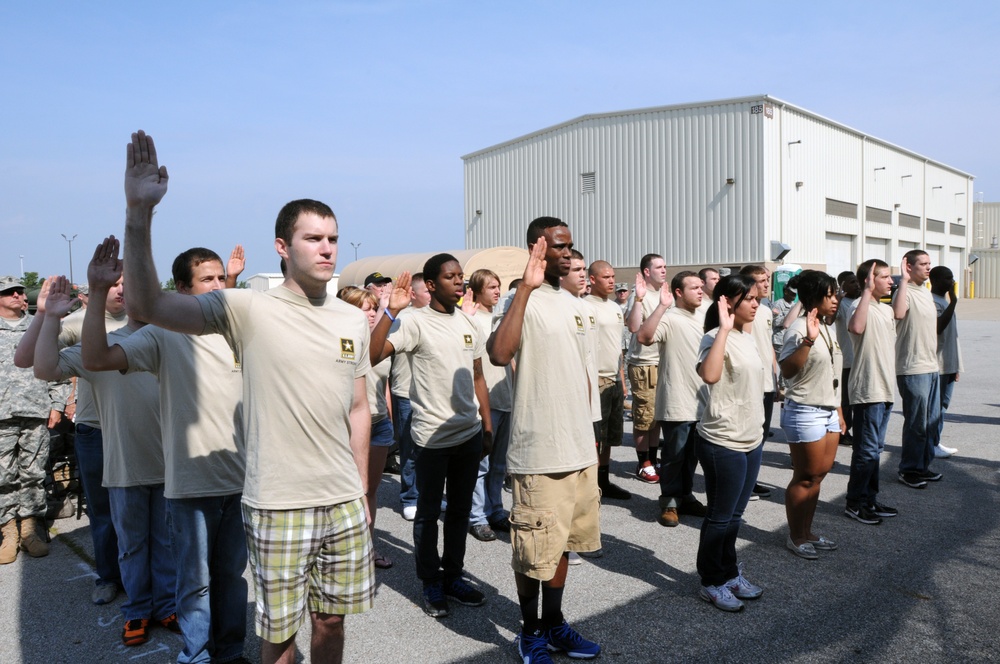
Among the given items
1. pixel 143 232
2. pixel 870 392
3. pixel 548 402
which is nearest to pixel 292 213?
pixel 143 232

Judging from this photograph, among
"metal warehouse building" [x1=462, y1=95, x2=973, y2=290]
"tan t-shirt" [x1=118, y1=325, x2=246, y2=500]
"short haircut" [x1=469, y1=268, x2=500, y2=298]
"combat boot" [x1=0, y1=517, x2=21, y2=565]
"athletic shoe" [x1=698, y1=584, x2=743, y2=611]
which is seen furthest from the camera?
"metal warehouse building" [x1=462, y1=95, x2=973, y2=290]

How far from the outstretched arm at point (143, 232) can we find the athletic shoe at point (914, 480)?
6.60 metres

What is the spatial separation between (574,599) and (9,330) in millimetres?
4431

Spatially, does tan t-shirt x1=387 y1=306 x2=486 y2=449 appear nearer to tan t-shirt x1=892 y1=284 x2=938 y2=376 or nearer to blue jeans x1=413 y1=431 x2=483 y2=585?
blue jeans x1=413 y1=431 x2=483 y2=585

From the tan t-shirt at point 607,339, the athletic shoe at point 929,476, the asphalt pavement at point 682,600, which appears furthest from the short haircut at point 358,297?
the athletic shoe at point 929,476

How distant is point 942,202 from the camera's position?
4269 cm

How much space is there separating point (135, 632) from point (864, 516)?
5060mm

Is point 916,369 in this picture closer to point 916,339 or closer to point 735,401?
point 916,339

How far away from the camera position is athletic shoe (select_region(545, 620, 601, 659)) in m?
3.77

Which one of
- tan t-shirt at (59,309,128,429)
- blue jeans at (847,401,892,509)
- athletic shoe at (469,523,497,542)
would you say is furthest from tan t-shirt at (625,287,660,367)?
tan t-shirt at (59,309,128,429)

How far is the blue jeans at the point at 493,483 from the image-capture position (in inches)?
234

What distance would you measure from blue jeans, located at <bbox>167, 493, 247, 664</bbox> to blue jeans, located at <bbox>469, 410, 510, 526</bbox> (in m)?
2.45

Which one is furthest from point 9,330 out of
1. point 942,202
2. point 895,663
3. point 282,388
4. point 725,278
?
point 942,202

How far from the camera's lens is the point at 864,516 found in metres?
5.93
